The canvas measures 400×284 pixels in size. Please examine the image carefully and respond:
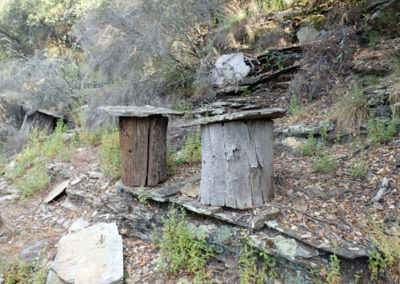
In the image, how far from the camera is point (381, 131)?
3.12 metres

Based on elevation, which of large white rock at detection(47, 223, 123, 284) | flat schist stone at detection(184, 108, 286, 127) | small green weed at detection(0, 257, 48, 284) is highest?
flat schist stone at detection(184, 108, 286, 127)

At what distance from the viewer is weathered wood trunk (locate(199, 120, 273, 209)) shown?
242 cm

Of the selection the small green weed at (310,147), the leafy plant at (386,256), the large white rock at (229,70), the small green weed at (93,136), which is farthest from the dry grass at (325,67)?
the small green weed at (93,136)

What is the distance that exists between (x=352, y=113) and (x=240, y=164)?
84.1 inches

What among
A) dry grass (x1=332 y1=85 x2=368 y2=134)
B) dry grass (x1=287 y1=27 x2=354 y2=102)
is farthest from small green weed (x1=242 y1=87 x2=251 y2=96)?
dry grass (x1=332 y1=85 x2=368 y2=134)

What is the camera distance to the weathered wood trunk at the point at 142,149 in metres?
3.18

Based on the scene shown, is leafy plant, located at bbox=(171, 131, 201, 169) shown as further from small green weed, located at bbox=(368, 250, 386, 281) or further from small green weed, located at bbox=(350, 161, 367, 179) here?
small green weed, located at bbox=(368, 250, 386, 281)

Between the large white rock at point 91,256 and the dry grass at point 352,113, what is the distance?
3.16 metres

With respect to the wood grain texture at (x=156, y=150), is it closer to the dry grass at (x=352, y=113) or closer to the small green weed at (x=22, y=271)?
the small green weed at (x=22, y=271)

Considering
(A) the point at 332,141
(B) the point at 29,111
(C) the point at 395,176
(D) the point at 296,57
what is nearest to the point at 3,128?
(B) the point at 29,111

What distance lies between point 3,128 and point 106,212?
677 cm

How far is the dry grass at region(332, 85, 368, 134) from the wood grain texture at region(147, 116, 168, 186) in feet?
7.79

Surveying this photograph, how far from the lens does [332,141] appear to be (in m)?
3.63

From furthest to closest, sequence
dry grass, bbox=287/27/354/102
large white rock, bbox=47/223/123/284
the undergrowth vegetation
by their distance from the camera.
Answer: dry grass, bbox=287/27/354/102 < the undergrowth vegetation < large white rock, bbox=47/223/123/284
